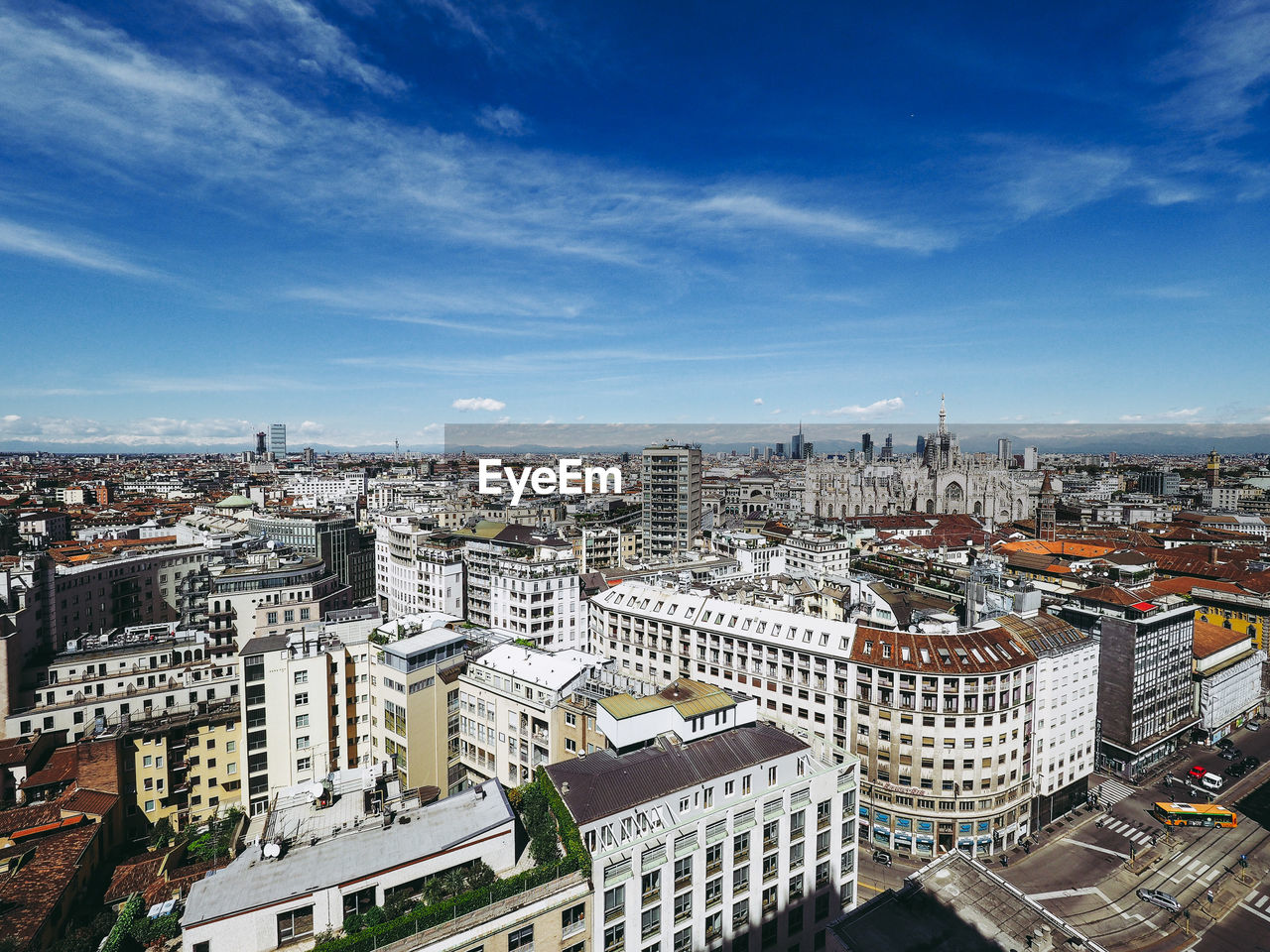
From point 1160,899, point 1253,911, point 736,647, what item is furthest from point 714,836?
point 1253,911

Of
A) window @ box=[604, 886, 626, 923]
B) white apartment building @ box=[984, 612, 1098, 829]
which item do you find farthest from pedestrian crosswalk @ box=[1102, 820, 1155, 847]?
window @ box=[604, 886, 626, 923]

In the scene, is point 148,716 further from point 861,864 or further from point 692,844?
point 861,864

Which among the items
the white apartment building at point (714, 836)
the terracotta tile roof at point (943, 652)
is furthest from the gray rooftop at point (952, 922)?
the terracotta tile roof at point (943, 652)

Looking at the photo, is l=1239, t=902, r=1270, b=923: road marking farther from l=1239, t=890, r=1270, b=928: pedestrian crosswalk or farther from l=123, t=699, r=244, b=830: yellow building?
l=123, t=699, r=244, b=830: yellow building

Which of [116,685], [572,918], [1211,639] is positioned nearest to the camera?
[572,918]

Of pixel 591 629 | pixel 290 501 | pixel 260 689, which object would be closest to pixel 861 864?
pixel 591 629

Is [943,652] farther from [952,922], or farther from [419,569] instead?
[419,569]
